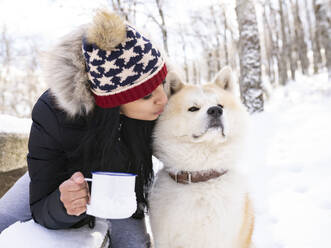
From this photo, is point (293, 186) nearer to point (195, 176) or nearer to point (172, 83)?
point (195, 176)

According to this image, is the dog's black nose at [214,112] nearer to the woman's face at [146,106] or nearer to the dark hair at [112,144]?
the woman's face at [146,106]

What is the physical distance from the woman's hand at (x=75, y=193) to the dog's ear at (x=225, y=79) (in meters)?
1.12

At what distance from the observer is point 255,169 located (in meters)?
3.10

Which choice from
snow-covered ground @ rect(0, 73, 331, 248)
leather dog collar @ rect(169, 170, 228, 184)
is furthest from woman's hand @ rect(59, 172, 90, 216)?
snow-covered ground @ rect(0, 73, 331, 248)

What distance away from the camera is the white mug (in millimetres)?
882

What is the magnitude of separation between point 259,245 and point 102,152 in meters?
1.32

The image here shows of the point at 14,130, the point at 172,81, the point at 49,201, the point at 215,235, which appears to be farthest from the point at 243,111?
the point at 14,130

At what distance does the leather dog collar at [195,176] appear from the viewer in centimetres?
146

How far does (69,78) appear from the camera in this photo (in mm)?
1180

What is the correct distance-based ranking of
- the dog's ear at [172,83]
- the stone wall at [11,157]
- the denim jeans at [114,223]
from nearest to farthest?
the denim jeans at [114,223] → the dog's ear at [172,83] → the stone wall at [11,157]

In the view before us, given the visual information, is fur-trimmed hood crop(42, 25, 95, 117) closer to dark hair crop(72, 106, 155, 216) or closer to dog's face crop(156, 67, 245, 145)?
dark hair crop(72, 106, 155, 216)

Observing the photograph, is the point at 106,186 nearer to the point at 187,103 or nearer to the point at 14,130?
the point at 187,103

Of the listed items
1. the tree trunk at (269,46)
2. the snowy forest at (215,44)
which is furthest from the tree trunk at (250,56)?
the tree trunk at (269,46)

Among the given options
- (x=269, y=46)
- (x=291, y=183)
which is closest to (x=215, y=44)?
(x=269, y=46)
